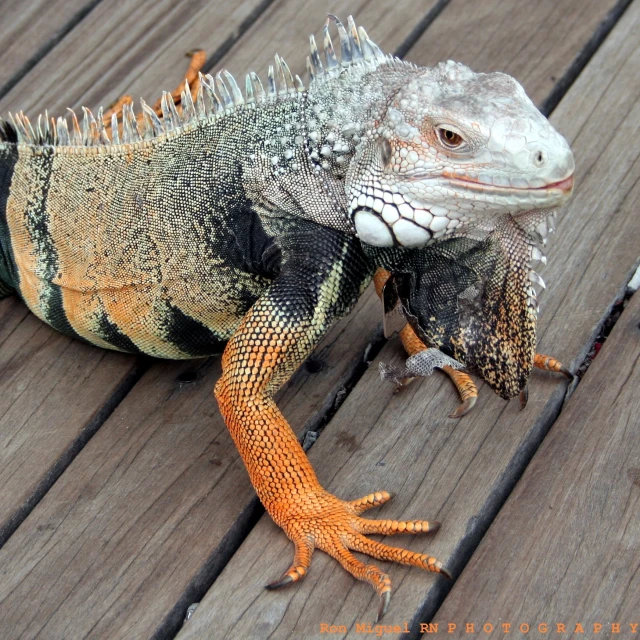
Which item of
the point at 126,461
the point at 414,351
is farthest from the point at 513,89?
the point at 126,461

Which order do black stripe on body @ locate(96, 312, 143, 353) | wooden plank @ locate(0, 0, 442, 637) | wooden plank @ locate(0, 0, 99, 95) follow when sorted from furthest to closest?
wooden plank @ locate(0, 0, 99, 95) < black stripe on body @ locate(96, 312, 143, 353) < wooden plank @ locate(0, 0, 442, 637)

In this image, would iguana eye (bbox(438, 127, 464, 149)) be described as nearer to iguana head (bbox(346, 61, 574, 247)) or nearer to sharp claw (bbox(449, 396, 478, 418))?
iguana head (bbox(346, 61, 574, 247))

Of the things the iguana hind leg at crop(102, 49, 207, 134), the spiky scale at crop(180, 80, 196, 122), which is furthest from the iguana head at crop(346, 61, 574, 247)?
the iguana hind leg at crop(102, 49, 207, 134)

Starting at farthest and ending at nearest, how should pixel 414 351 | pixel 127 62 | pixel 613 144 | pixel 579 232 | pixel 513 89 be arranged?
1. pixel 127 62
2. pixel 613 144
3. pixel 579 232
4. pixel 414 351
5. pixel 513 89

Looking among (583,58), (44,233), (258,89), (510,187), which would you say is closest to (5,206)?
(44,233)

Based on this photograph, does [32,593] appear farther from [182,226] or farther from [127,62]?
[127,62]

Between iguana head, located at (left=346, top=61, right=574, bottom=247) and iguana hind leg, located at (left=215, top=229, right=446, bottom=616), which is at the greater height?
iguana head, located at (left=346, top=61, right=574, bottom=247)
